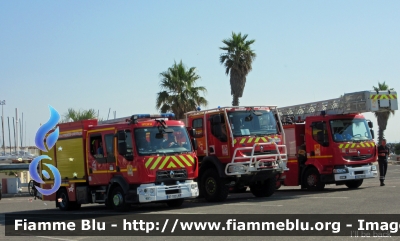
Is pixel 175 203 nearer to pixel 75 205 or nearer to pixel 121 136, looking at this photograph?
pixel 121 136

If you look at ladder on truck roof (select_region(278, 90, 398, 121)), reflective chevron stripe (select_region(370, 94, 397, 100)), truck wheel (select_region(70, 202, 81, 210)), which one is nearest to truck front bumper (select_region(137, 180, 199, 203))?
truck wheel (select_region(70, 202, 81, 210))

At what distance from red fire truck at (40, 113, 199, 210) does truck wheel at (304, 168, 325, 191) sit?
20.3 ft

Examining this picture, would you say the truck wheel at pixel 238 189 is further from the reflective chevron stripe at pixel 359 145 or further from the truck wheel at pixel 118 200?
the truck wheel at pixel 118 200

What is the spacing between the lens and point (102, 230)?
1311 cm

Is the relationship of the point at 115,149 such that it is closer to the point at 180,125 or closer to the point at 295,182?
the point at 180,125

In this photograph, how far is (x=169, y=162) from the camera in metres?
16.4

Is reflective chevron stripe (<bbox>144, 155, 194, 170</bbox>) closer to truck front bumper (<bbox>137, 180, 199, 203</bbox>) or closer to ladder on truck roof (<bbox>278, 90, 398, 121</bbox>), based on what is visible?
truck front bumper (<bbox>137, 180, 199, 203</bbox>)

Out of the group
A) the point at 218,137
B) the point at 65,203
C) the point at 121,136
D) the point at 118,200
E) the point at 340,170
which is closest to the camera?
the point at 121,136

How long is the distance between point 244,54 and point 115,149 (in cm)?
2156

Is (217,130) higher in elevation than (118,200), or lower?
higher

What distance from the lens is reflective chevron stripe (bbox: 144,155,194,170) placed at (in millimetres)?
16094

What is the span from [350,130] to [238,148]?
5433mm

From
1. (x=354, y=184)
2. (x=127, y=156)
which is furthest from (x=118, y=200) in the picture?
(x=354, y=184)

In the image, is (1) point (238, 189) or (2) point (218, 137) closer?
(2) point (218, 137)
